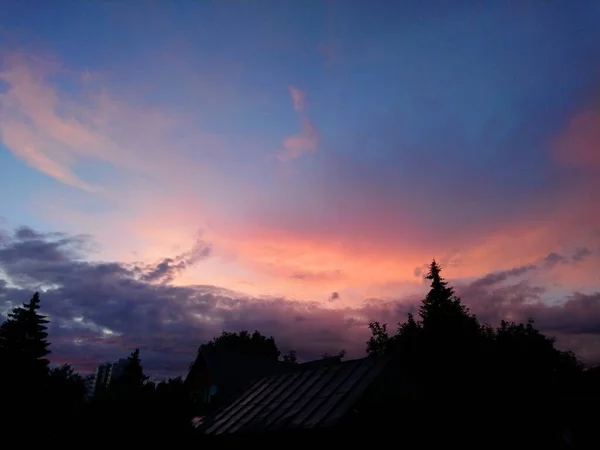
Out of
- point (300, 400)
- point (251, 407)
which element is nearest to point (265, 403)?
point (251, 407)

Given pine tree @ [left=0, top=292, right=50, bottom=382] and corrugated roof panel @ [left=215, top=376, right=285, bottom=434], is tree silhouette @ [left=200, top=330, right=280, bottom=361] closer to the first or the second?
pine tree @ [left=0, top=292, right=50, bottom=382]

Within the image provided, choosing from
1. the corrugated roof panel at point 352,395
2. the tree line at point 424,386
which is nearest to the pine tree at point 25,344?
the tree line at point 424,386

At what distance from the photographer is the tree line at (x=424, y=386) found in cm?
1444

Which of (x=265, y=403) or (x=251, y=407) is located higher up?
(x=265, y=403)

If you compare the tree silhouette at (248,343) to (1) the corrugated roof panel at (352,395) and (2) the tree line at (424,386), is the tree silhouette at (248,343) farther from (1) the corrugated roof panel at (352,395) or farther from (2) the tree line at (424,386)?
(1) the corrugated roof panel at (352,395)

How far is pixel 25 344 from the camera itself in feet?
149

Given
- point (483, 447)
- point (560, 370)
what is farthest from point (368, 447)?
point (560, 370)

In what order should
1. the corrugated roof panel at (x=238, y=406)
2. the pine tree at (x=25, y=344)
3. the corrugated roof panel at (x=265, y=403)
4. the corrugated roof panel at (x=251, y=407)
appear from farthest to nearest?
the pine tree at (x=25, y=344), the corrugated roof panel at (x=238, y=406), the corrugated roof panel at (x=251, y=407), the corrugated roof panel at (x=265, y=403)

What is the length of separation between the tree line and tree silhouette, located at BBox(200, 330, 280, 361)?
0.33 meters

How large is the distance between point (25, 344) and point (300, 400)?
43061mm

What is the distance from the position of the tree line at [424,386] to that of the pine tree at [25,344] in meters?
0.10

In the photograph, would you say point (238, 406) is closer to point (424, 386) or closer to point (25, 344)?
point (424, 386)

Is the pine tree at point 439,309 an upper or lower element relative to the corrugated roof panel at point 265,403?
upper

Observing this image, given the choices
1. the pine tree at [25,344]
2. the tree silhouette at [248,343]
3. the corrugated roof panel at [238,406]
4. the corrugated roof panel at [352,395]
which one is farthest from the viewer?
the tree silhouette at [248,343]
